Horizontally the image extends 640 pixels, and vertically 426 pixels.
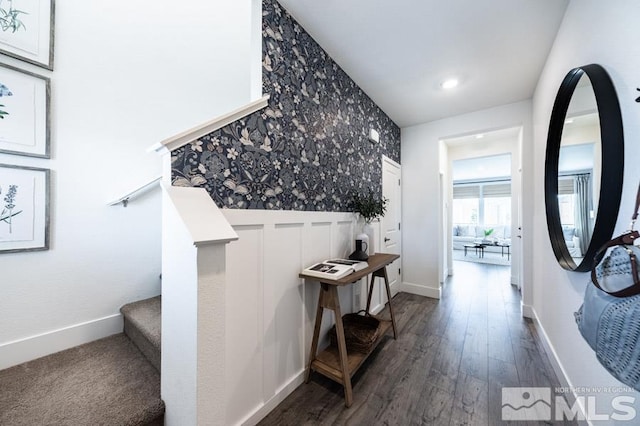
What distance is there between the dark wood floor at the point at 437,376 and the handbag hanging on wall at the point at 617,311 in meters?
1.06

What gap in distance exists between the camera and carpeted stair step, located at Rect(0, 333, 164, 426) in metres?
0.95

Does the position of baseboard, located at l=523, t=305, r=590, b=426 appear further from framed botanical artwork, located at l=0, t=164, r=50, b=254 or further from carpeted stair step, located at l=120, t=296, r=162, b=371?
framed botanical artwork, located at l=0, t=164, r=50, b=254

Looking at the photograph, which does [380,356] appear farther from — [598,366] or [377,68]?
[377,68]

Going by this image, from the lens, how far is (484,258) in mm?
6473

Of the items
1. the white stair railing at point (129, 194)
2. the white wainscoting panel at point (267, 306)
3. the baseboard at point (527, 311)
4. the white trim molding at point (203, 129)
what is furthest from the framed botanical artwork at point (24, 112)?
the baseboard at point (527, 311)

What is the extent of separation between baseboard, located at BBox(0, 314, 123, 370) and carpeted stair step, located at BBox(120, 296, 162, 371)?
10cm

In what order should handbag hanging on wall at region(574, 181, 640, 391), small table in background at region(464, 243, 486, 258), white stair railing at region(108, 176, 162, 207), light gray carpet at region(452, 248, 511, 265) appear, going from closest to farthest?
handbag hanging on wall at region(574, 181, 640, 391), white stair railing at region(108, 176, 162, 207), light gray carpet at region(452, 248, 511, 265), small table in background at region(464, 243, 486, 258)

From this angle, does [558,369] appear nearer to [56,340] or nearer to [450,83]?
[450,83]

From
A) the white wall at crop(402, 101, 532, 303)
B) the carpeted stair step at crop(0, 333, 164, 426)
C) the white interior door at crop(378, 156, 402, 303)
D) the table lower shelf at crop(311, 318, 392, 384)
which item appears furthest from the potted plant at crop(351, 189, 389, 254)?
the carpeted stair step at crop(0, 333, 164, 426)

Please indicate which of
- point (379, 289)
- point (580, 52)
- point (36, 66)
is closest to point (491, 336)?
point (379, 289)

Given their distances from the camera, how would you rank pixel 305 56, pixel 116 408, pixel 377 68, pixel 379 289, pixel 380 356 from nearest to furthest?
pixel 116 408 < pixel 305 56 < pixel 380 356 < pixel 377 68 < pixel 379 289

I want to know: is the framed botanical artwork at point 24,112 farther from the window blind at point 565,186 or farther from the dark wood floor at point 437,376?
the window blind at point 565,186

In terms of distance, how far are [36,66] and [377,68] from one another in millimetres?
2476

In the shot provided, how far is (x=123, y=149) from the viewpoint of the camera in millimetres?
1769
